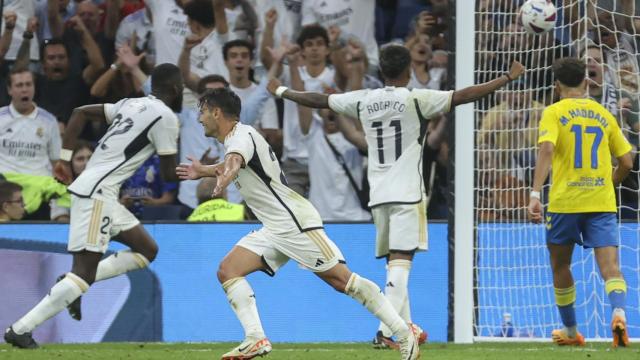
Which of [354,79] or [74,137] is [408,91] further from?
[354,79]

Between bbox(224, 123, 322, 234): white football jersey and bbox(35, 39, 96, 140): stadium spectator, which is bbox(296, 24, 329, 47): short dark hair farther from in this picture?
bbox(224, 123, 322, 234): white football jersey

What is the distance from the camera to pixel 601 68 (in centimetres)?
1055

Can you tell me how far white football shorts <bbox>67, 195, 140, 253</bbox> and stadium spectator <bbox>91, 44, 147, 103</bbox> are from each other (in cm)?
380

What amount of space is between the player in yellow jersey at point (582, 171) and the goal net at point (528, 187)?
1367mm

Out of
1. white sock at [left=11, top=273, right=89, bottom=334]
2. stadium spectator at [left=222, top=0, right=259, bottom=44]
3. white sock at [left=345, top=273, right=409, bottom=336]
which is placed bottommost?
white sock at [left=11, top=273, right=89, bottom=334]

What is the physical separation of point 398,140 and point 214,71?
4186 millimetres

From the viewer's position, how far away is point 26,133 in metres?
12.3

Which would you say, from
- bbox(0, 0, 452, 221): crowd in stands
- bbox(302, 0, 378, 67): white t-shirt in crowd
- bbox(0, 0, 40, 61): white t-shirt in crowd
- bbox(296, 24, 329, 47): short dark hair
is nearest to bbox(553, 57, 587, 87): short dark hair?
bbox(0, 0, 452, 221): crowd in stands

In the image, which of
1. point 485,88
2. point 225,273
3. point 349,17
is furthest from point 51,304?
point 349,17

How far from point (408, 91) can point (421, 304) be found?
2.61 meters

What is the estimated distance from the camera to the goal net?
10469mm

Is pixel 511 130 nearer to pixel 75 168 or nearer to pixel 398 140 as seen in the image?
pixel 398 140

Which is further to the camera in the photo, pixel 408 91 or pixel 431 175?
pixel 431 175

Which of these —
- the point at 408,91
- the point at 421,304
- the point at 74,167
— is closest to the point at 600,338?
the point at 421,304
